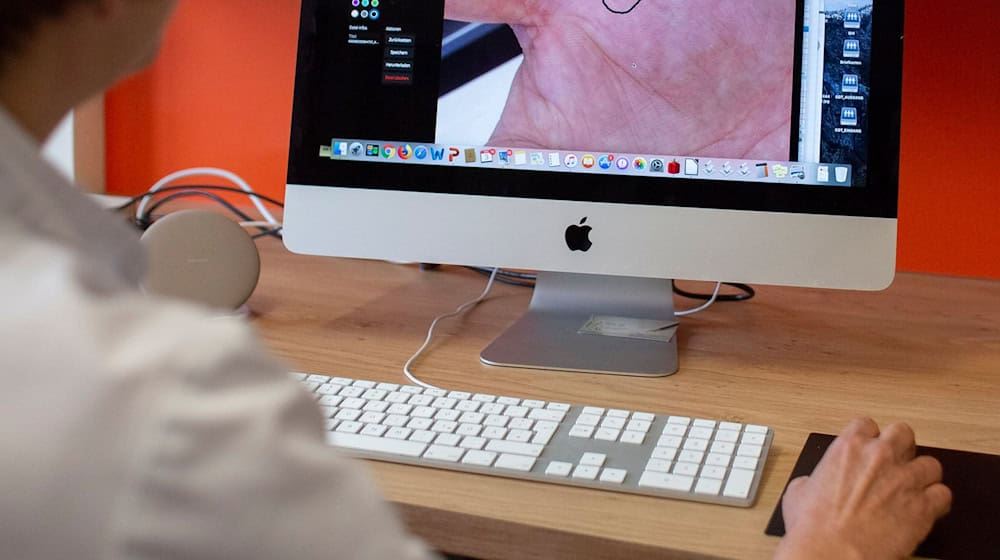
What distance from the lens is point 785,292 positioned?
53.7 inches

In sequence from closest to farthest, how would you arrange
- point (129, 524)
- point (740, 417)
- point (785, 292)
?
point (129, 524) < point (740, 417) < point (785, 292)

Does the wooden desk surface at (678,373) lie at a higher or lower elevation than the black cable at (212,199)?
lower

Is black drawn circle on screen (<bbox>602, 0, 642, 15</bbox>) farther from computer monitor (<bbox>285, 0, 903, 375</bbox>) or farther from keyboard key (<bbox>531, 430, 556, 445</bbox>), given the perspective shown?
keyboard key (<bbox>531, 430, 556, 445</bbox>)

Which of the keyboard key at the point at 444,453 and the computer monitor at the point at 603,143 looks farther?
the computer monitor at the point at 603,143

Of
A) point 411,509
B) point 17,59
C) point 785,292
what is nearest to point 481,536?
point 411,509

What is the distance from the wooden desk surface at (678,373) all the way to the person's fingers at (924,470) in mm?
90

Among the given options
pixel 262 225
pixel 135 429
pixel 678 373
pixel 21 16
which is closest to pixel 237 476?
pixel 135 429

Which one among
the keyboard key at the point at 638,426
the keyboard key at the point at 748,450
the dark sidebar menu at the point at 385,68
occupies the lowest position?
the keyboard key at the point at 748,450

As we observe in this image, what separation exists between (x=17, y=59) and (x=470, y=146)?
0.68 m

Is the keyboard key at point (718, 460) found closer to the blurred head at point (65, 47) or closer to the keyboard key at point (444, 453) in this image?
the keyboard key at point (444, 453)

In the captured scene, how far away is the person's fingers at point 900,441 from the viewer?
2.49 ft

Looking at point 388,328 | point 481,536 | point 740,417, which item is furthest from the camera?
point 388,328

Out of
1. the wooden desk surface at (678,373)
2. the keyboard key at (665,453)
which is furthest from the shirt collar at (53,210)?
the keyboard key at (665,453)

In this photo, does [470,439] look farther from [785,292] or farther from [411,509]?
[785,292]
